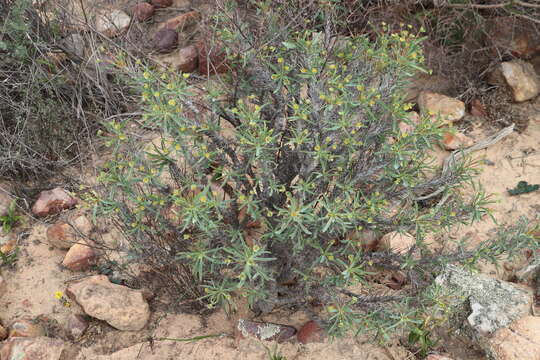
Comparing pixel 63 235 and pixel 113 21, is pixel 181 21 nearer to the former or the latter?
pixel 113 21

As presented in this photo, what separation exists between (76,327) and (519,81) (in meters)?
3.71

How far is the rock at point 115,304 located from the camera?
2.85m

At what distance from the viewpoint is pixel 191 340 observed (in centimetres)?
285

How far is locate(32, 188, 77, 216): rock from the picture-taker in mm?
3498

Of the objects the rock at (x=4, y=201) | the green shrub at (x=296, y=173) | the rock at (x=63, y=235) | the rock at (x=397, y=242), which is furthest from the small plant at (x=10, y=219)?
the rock at (x=397, y=242)

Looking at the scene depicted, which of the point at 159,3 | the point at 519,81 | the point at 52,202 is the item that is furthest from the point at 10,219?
the point at 519,81

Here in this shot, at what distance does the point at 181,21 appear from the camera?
15.1 ft

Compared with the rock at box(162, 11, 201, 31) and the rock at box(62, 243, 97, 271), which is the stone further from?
the rock at box(62, 243, 97, 271)

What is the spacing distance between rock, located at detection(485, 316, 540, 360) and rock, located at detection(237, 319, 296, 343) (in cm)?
110

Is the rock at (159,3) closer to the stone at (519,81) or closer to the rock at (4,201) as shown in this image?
the rock at (4,201)

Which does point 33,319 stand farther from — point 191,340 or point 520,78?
point 520,78

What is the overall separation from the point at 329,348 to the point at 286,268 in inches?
19.7

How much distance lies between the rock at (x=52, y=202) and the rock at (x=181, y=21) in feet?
6.18

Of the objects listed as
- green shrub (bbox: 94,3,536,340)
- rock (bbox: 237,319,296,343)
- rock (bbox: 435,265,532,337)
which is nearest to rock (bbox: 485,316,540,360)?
rock (bbox: 435,265,532,337)
